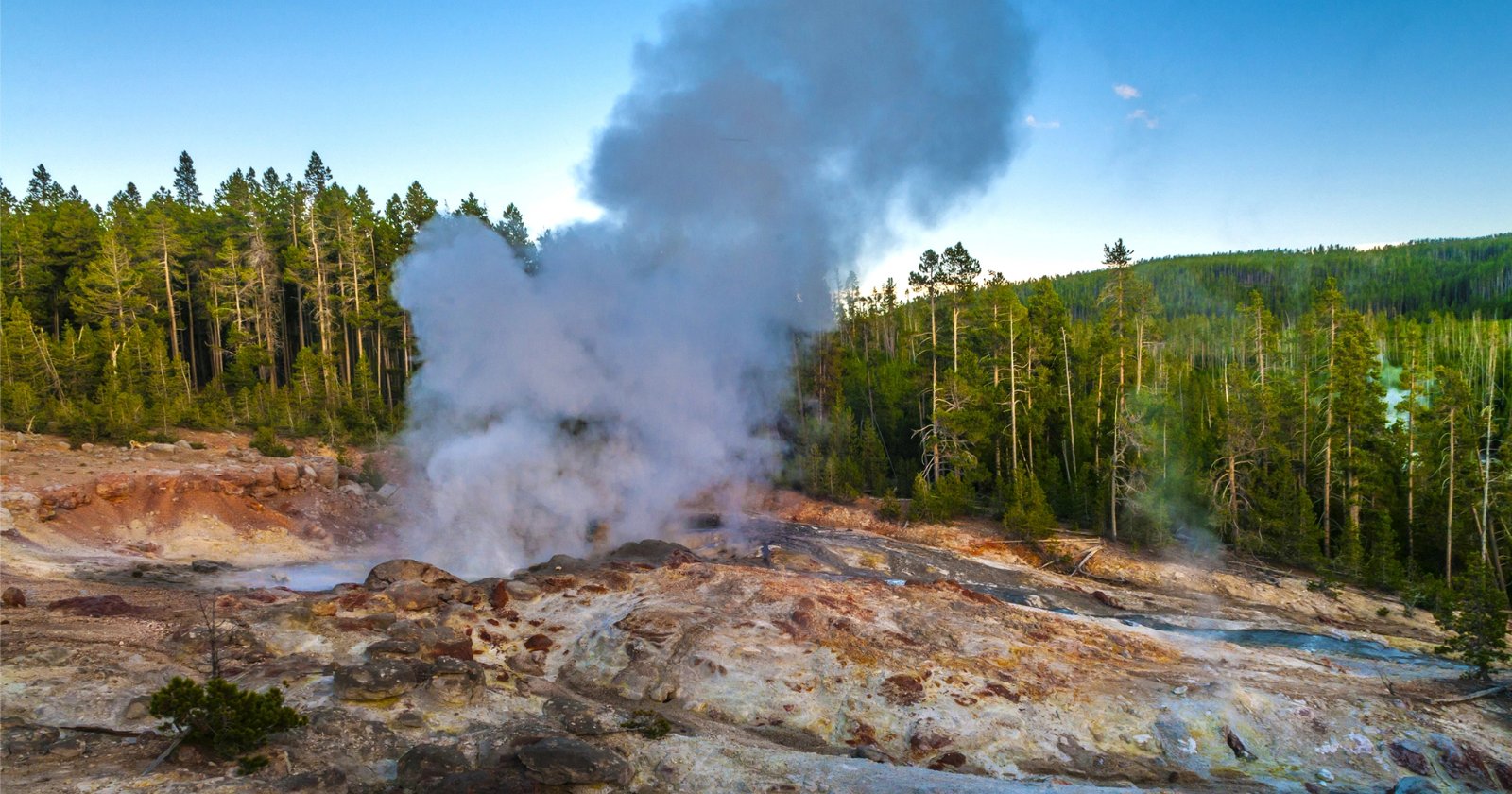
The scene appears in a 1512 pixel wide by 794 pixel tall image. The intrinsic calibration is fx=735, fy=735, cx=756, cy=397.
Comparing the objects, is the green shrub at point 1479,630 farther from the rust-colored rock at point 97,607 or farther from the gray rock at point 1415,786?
the rust-colored rock at point 97,607

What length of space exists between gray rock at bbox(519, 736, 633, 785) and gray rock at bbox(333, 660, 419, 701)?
288 cm

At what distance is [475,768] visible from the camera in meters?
9.91

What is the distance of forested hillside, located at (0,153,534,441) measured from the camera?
35.3 metres

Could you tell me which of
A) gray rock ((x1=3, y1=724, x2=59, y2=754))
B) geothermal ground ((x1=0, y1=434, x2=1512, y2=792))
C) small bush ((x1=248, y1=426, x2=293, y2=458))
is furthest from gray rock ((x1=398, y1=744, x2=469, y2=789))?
small bush ((x1=248, y1=426, x2=293, y2=458))

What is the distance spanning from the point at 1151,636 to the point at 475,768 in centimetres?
1523

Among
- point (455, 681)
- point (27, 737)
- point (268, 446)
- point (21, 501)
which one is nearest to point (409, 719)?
point (455, 681)

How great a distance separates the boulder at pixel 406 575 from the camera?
1666cm

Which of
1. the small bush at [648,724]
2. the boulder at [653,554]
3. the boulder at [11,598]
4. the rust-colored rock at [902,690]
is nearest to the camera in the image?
the small bush at [648,724]

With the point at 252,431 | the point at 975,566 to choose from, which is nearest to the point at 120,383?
the point at 252,431

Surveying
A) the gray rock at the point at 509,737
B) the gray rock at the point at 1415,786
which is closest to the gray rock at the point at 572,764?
the gray rock at the point at 509,737

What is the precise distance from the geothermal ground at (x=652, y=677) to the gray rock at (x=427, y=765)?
43 millimetres

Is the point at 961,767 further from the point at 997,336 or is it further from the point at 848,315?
the point at 848,315

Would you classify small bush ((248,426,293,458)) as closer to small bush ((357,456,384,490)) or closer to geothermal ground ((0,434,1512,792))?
small bush ((357,456,384,490))

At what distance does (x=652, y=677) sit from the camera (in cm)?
1366
